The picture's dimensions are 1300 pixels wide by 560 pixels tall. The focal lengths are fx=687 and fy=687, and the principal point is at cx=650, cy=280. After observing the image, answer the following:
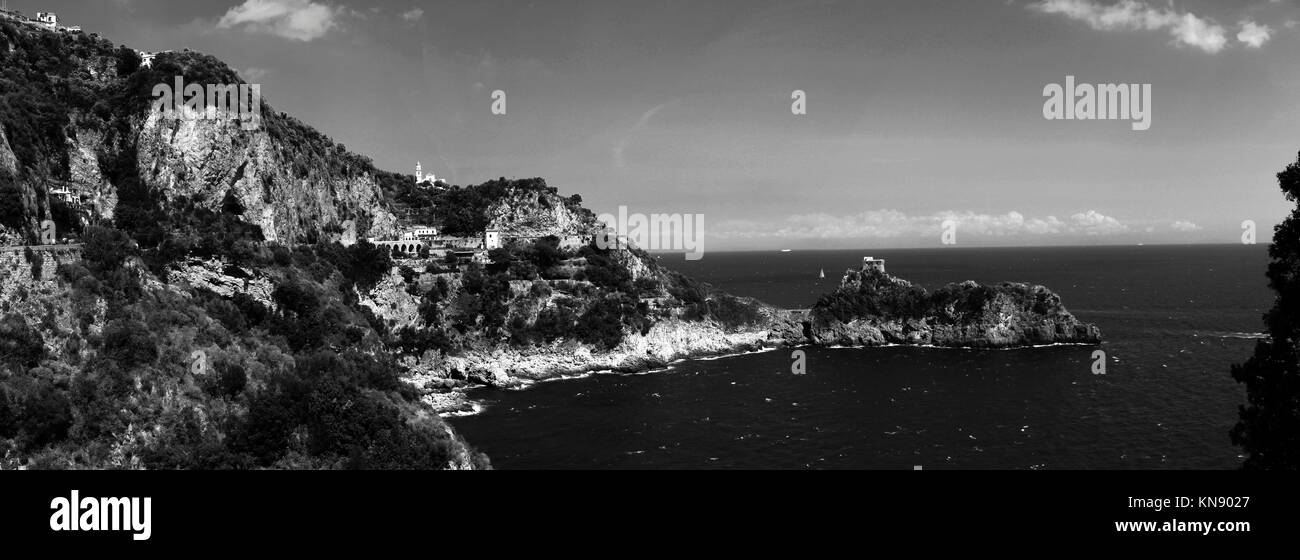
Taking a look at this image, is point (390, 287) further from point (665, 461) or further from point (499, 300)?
point (665, 461)

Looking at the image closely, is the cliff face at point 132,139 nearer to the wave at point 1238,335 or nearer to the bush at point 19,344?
the bush at point 19,344

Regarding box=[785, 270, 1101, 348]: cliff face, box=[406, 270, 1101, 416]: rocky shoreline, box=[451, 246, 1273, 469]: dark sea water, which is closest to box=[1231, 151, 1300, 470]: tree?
box=[451, 246, 1273, 469]: dark sea water

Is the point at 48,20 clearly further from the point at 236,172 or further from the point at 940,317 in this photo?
the point at 940,317

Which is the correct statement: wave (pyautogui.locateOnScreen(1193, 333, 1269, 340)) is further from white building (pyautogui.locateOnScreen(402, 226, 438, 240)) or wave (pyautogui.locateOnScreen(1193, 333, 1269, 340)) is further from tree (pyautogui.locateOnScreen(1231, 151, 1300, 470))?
white building (pyautogui.locateOnScreen(402, 226, 438, 240))

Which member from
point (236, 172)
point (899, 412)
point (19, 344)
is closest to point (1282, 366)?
point (899, 412)
